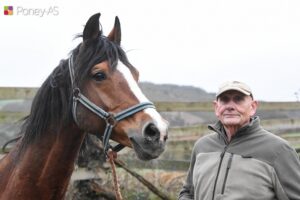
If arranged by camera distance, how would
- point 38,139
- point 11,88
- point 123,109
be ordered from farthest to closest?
point 11,88 → point 38,139 → point 123,109

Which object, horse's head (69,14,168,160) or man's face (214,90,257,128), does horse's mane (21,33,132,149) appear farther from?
man's face (214,90,257,128)

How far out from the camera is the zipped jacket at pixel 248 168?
8.49 ft

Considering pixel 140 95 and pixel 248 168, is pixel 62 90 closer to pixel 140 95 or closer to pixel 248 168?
pixel 140 95

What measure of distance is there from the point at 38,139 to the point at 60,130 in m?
0.16

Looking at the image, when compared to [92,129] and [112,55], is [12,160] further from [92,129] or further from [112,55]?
[112,55]

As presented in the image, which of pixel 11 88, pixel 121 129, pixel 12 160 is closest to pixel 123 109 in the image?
pixel 121 129

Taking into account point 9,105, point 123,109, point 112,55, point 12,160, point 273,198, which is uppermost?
point 112,55

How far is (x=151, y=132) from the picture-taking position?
2.81 meters

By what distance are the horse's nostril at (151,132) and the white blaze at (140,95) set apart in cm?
3

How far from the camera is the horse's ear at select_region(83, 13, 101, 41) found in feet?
10.4

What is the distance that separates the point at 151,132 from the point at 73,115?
0.64 m

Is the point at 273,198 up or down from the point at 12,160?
up

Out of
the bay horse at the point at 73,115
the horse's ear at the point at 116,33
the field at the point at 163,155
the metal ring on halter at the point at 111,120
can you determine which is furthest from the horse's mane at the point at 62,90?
the field at the point at 163,155

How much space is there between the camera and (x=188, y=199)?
3115 millimetres
